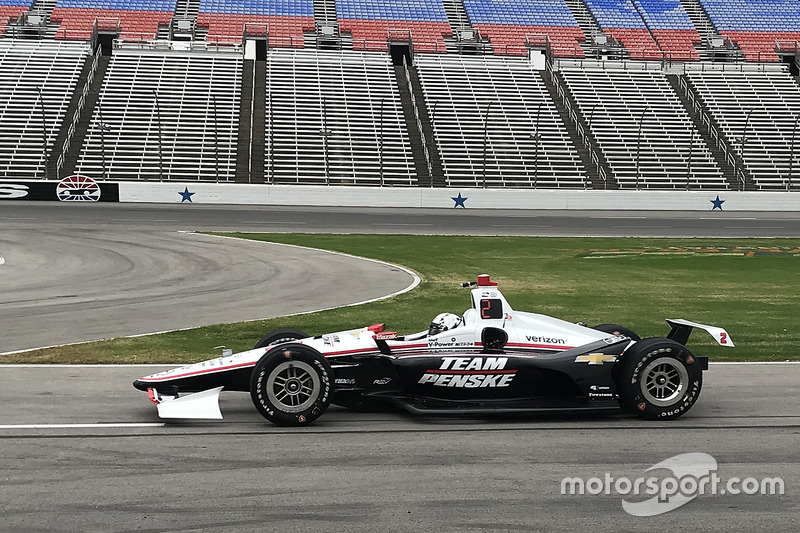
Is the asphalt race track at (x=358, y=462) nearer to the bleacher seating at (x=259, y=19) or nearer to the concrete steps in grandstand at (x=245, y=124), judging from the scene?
the concrete steps in grandstand at (x=245, y=124)

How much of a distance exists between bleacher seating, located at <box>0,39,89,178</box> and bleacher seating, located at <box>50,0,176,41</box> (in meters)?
3.64

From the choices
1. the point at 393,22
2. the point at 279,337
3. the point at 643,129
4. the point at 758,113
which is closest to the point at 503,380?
the point at 279,337

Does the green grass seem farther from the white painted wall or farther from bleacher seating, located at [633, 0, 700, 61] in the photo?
bleacher seating, located at [633, 0, 700, 61]

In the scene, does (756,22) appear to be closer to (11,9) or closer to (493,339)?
(11,9)

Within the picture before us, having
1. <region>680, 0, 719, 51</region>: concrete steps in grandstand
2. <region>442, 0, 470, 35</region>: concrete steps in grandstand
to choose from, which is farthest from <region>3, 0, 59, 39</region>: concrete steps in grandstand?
<region>680, 0, 719, 51</region>: concrete steps in grandstand

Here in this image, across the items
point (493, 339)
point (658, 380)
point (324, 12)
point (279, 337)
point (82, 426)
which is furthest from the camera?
point (324, 12)

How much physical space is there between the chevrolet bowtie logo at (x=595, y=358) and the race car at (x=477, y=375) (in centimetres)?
1

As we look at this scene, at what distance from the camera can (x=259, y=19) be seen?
214 ft

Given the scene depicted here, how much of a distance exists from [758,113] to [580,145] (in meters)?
13.3

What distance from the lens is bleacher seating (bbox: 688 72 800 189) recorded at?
52.2 meters

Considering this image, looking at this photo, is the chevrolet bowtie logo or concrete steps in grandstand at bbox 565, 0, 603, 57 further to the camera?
concrete steps in grandstand at bbox 565, 0, 603, 57

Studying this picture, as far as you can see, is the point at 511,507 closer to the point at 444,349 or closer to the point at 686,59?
the point at 444,349

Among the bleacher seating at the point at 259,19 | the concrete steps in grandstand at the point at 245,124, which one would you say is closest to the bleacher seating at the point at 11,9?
the bleacher seating at the point at 259,19

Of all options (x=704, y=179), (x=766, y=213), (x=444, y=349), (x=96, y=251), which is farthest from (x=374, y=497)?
(x=704, y=179)
